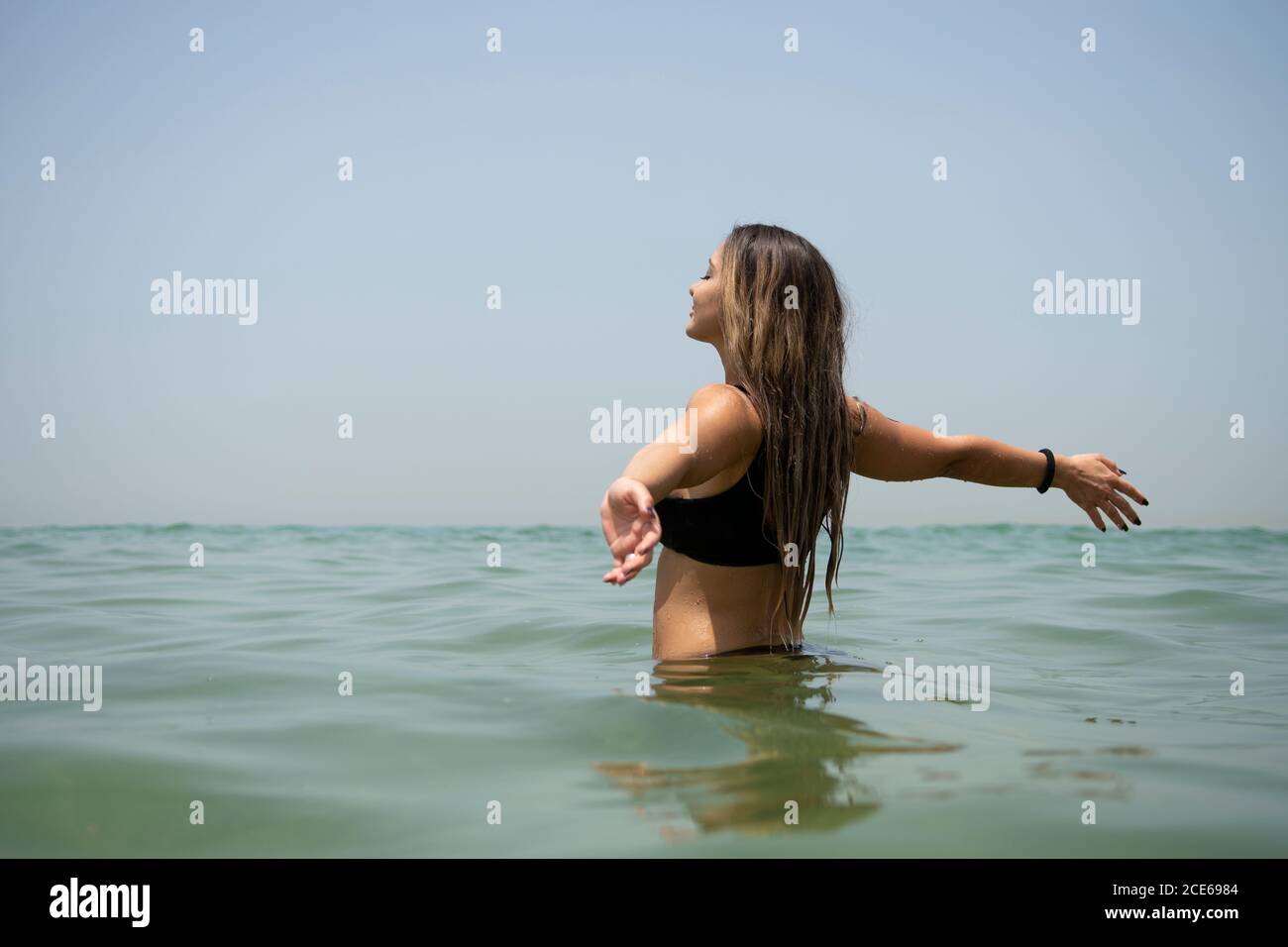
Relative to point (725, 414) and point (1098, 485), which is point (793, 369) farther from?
point (1098, 485)

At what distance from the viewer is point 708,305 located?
3.70 meters

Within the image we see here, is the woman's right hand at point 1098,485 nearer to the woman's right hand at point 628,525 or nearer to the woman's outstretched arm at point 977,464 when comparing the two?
the woman's outstretched arm at point 977,464

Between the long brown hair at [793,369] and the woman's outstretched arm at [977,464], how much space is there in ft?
0.45

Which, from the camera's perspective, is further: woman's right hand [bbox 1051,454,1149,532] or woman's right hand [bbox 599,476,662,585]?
woman's right hand [bbox 1051,454,1149,532]

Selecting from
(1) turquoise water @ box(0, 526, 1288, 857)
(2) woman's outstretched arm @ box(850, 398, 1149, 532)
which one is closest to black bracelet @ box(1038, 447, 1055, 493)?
(2) woman's outstretched arm @ box(850, 398, 1149, 532)

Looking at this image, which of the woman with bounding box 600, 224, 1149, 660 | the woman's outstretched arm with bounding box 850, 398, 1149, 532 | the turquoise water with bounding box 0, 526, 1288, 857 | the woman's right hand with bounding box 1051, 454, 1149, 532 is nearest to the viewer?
the turquoise water with bounding box 0, 526, 1288, 857

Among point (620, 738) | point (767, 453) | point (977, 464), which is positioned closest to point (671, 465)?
point (767, 453)

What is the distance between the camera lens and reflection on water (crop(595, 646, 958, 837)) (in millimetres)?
2215

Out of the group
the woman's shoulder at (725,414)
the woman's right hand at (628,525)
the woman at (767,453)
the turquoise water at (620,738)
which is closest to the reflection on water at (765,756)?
the turquoise water at (620,738)

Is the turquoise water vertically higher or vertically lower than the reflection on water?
lower

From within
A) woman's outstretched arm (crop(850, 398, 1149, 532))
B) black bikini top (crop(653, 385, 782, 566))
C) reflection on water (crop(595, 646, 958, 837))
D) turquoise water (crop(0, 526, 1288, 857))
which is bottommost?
turquoise water (crop(0, 526, 1288, 857))

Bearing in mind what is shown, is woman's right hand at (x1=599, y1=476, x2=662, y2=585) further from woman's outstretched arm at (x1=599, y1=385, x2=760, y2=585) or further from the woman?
the woman

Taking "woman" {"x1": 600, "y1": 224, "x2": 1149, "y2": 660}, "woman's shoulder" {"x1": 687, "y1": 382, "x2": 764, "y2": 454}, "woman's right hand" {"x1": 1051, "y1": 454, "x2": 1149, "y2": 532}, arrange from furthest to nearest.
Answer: "woman's right hand" {"x1": 1051, "y1": 454, "x2": 1149, "y2": 532} < "woman" {"x1": 600, "y1": 224, "x2": 1149, "y2": 660} < "woman's shoulder" {"x1": 687, "y1": 382, "x2": 764, "y2": 454}

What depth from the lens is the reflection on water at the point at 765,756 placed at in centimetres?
221
